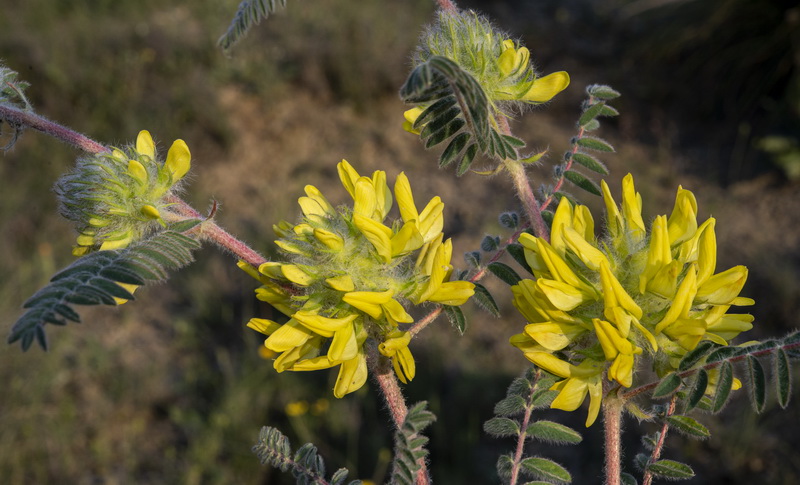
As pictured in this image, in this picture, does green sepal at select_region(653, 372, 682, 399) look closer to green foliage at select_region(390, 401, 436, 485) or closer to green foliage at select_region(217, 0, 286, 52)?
green foliage at select_region(390, 401, 436, 485)

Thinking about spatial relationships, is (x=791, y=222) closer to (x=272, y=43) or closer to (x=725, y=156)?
(x=725, y=156)

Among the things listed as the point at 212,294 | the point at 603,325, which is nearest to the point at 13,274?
the point at 212,294

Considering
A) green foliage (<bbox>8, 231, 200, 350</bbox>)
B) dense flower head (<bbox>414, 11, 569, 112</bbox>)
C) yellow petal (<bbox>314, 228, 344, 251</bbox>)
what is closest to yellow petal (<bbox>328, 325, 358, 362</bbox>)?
yellow petal (<bbox>314, 228, 344, 251</bbox>)

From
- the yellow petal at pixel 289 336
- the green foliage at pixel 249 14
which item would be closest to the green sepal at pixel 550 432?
the yellow petal at pixel 289 336

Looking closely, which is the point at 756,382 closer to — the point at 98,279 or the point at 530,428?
the point at 530,428

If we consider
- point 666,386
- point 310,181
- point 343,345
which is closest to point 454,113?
point 343,345
